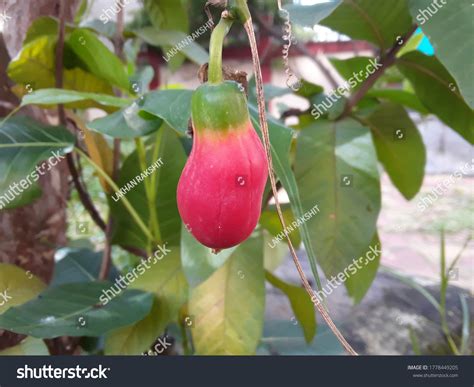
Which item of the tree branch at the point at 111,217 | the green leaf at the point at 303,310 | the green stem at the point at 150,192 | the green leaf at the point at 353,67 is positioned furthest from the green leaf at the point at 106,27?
the green leaf at the point at 303,310

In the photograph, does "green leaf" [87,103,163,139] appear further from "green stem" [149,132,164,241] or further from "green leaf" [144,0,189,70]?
"green leaf" [144,0,189,70]

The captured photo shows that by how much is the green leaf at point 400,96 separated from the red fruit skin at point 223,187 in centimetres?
44

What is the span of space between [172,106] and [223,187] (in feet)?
0.54

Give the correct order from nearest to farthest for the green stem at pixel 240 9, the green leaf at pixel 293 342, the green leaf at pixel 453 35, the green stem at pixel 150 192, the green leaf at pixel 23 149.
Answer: the green stem at pixel 240 9
the green leaf at pixel 453 35
the green leaf at pixel 23 149
the green stem at pixel 150 192
the green leaf at pixel 293 342

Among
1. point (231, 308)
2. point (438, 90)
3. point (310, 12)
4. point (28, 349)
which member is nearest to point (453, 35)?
point (310, 12)

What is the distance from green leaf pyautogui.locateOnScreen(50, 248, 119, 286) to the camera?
63 cm

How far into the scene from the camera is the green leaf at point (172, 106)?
0.33 m

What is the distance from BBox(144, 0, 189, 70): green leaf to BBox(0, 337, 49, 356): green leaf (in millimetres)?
350

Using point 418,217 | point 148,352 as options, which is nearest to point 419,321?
point 148,352

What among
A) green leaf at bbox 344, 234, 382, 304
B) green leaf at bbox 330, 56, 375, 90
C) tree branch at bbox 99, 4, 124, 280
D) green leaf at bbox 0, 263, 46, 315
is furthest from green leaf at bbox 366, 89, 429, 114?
green leaf at bbox 0, 263, 46, 315

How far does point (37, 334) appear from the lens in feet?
1.29

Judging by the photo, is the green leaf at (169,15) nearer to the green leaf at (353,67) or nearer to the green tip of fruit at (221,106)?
the green leaf at (353,67)

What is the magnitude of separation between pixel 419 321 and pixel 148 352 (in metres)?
0.61
